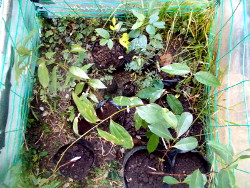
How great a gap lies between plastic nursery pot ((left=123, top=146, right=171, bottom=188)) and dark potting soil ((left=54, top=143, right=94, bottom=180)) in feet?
0.82

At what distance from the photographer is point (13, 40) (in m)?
1.46

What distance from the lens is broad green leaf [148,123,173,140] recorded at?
1.09 metres

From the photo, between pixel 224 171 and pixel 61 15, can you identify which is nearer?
pixel 224 171

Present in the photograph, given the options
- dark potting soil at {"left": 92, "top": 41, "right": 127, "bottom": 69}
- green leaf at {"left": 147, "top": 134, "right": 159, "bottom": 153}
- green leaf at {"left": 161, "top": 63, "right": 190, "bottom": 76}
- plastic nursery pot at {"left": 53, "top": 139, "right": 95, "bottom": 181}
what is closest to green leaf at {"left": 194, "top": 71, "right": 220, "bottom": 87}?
green leaf at {"left": 161, "top": 63, "right": 190, "bottom": 76}

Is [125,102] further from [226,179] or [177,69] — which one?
[226,179]

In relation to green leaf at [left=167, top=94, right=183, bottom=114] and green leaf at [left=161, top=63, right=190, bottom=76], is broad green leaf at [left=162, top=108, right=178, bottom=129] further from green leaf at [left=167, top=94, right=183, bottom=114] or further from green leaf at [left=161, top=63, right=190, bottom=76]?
green leaf at [left=167, top=94, right=183, bottom=114]

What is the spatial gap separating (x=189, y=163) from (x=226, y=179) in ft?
1.96

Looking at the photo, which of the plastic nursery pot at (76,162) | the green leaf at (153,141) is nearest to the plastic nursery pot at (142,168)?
the green leaf at (153,141)

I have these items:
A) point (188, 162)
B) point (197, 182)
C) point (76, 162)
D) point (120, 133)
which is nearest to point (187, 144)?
point (197, 182)

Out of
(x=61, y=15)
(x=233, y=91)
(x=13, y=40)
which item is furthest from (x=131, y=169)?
(x=61, y=15)

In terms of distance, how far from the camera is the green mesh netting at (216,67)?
1.34m

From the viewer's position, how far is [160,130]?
109 cm

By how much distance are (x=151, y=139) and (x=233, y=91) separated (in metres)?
0.58

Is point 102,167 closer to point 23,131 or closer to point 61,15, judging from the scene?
point 23,131
